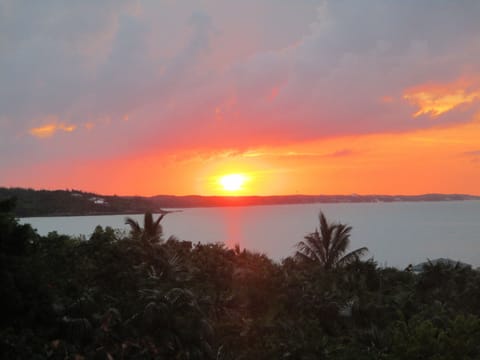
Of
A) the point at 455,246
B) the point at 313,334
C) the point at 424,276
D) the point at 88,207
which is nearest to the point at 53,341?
the point at 313,334

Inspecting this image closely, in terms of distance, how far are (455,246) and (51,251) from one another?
61756 millimetres

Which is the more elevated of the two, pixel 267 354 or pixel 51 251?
pixel 51 251

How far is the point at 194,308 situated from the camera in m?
11.1

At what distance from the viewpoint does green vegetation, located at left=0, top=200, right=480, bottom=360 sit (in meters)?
9.52

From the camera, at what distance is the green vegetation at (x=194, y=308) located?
9.52 metres

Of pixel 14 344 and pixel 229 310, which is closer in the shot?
pixel 14 344

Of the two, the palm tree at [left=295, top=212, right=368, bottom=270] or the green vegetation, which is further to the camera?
the palm tree at [left=295, top=212, right=368, bottom=270]

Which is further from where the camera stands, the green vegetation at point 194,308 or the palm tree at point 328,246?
the palm tree at point 328,246

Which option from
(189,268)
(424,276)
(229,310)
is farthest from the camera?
(424,276)

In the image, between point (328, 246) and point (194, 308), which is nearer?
point (194, 308)

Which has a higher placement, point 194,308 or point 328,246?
point 328,246

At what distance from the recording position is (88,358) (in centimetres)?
900

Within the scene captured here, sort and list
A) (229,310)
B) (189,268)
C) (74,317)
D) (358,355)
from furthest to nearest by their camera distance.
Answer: (189,268), (229,310), (358,355), (74,317)

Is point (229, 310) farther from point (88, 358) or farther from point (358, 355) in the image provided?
point (88, 358)
